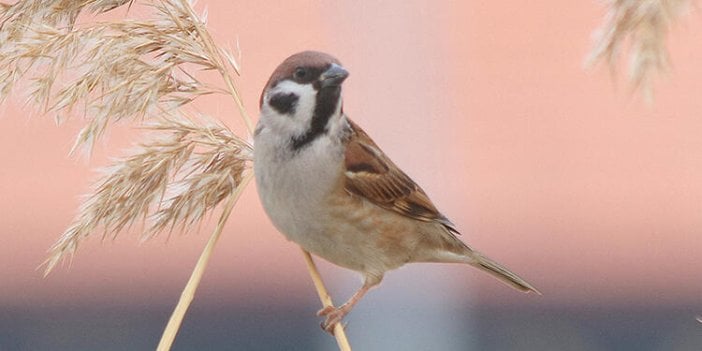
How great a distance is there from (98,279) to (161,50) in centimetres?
565

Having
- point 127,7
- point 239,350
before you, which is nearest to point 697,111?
point 239,350

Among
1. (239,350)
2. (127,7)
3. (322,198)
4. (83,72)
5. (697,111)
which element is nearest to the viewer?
(83,72)

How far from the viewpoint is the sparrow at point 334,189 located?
Result: 86.4 inches

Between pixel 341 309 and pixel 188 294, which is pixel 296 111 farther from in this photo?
pixel 188 294

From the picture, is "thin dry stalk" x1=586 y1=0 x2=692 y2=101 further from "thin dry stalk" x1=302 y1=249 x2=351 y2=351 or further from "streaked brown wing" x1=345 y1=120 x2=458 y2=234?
"streaked brown wing" x1=345 y1=120 x2=458 y2=234

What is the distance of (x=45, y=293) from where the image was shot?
7.32 meters

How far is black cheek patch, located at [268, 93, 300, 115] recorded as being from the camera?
7.23ft

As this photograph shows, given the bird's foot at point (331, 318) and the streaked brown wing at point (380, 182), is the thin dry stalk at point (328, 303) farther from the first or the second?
the streaked brown wing at point (380, 182)

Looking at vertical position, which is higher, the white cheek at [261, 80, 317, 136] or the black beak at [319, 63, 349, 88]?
the black beak at [319, 63, 349, 88]

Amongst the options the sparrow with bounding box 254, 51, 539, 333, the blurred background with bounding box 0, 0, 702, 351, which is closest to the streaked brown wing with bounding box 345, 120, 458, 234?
the sparrow with bounding box 254, 51, 539, 333

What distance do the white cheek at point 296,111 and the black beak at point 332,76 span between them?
30 mm

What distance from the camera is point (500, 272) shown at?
2.54 meters

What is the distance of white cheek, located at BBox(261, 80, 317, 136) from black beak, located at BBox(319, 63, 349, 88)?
30 millimetres

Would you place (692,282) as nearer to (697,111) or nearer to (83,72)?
(697,111)
